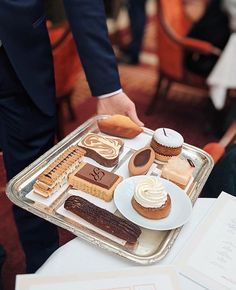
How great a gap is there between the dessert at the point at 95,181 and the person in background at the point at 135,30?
2.56m

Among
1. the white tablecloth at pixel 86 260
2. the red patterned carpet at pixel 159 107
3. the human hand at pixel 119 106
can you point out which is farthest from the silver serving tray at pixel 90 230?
the red patterned carpet at pixel 159 107

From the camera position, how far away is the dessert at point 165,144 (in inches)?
33.7

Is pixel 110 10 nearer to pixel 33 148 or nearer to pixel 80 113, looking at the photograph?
pixel 80 113

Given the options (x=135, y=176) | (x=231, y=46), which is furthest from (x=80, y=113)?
(x=135, y=176)

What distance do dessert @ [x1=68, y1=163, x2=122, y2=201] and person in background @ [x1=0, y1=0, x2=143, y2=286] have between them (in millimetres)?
250

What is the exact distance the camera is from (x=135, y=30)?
3.18 m

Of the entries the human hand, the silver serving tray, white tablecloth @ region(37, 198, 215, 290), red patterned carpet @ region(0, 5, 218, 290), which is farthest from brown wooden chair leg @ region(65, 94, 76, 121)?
white tablecloth @ region(37, 198, 215, 290)

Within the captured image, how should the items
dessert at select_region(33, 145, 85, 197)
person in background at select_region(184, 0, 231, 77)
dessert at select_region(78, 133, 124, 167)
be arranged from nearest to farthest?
dessert at select_region(33, 145, 85, 197)
dessert at select_region(78, 133, 124, 167)
person in background at select_region(184, 0, 231, 77)

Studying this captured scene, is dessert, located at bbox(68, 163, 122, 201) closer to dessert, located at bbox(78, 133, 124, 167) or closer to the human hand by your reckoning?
dessert, located at bbox(78, 133, 124, 167)

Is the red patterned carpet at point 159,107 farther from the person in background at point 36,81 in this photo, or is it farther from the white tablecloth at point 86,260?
the white tablecloth at point 86,260

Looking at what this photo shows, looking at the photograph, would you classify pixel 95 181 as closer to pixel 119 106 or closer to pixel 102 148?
pixel 102 148

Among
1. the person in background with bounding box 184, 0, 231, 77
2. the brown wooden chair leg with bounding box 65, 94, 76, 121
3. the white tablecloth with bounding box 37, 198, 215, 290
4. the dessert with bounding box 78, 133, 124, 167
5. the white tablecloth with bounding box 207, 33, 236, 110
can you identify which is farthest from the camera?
the brown wooden chair leg with bounding box 65, 94, 76, 121

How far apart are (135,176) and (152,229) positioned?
137 mm

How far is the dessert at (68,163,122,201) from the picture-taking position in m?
0.73
